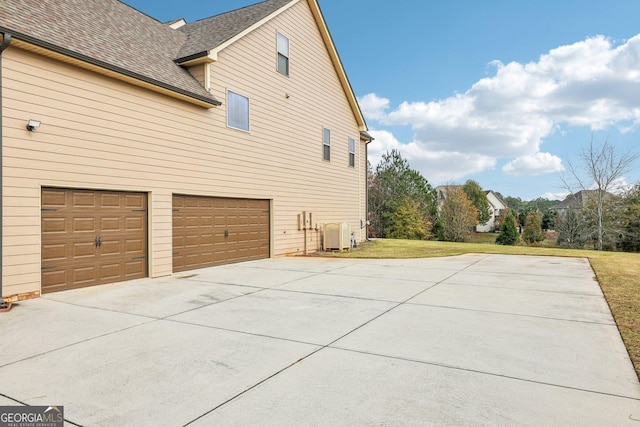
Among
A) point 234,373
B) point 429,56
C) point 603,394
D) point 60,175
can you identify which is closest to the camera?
point 603,394

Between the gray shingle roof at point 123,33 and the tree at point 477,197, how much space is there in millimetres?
42317

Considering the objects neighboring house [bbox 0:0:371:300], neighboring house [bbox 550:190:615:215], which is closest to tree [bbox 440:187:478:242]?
neighboring house [bbox 550:190:615:215]

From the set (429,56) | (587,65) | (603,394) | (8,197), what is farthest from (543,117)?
(8,197)

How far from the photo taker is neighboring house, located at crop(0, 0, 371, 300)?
6469 millimetres

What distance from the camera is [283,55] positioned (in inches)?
509

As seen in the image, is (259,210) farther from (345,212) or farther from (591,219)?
(591,219)

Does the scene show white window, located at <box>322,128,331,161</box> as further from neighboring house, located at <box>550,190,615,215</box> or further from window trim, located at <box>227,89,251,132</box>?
neighboring house, located at <box>550,190,615,215</box>

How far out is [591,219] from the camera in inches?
1016

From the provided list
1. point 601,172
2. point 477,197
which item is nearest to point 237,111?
point 601,172

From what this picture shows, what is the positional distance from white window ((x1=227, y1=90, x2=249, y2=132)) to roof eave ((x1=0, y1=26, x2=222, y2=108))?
0.91m

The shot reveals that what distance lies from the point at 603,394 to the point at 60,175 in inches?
329

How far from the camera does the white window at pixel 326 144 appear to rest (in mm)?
15288

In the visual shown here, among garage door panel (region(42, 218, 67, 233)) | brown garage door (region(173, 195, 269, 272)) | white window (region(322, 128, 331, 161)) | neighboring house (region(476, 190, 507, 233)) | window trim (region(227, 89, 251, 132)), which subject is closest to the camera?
garage door panel (region(42, 218, 67, 233))

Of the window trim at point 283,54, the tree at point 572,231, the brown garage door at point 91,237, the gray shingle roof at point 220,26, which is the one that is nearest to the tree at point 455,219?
the tree at point 572,231
